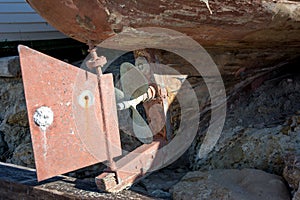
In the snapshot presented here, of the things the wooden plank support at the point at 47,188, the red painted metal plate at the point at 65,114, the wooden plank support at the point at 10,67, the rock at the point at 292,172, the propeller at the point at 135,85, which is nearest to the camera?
the rock at the point at 292,172

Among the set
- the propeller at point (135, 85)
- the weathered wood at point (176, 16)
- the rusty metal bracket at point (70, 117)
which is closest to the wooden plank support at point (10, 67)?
the propeller at point (135, 85)

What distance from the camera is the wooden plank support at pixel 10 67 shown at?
3.57 m

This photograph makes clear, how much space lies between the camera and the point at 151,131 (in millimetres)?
2227

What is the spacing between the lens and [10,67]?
3574mm

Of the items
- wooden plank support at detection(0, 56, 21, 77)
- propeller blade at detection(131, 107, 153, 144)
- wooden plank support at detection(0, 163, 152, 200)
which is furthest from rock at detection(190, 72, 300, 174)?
wooden plank support at detection(0, 56, 21, 77)

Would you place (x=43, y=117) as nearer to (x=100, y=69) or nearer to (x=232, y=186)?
(x=100, y=69)

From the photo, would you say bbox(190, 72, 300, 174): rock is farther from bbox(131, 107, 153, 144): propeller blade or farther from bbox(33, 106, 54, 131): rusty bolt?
bbox(33, 106, 54, 131): rusty bolt

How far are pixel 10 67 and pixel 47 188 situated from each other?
1960 millimetres

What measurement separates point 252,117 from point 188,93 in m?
0.39

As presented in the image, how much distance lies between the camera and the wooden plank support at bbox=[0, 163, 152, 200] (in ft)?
5.84

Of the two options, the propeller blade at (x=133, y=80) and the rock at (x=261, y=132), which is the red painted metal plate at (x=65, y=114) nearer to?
the propeller blade at (x=133, y=80)

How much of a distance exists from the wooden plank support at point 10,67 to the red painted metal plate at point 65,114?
205 centimetres

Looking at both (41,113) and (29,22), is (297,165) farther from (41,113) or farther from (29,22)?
(29,22)

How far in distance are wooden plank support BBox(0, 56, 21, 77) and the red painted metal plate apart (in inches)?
80.8
